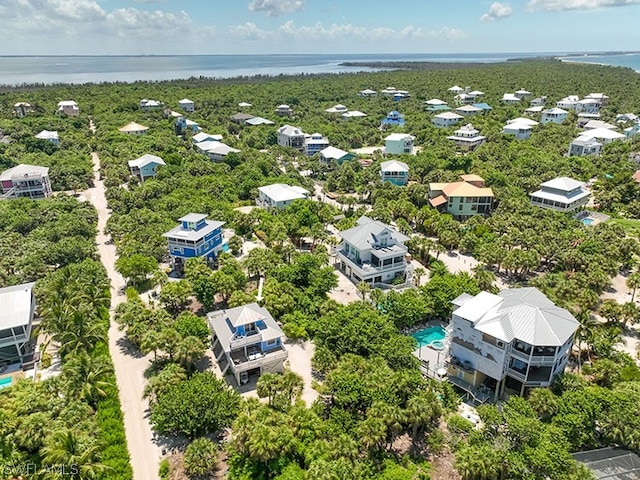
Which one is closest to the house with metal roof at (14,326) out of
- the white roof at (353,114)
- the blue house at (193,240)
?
the blue house at (193,240)

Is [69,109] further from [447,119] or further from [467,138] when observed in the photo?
[467,138]

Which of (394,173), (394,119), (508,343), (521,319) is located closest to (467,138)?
(394,119)

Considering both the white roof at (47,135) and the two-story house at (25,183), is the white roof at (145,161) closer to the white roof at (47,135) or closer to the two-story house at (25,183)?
the two-story house at (25,183)

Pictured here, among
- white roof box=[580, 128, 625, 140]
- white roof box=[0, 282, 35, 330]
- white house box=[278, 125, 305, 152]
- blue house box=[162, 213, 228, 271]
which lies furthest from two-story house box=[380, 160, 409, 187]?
white roof box=[0, 282, 35, 330]

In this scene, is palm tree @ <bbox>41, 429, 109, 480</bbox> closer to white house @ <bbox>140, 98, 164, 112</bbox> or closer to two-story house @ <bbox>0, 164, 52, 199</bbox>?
two-story house @ <bbox>0, 164, 52, 199</bbox>

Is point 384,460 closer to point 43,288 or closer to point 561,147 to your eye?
point 43,288

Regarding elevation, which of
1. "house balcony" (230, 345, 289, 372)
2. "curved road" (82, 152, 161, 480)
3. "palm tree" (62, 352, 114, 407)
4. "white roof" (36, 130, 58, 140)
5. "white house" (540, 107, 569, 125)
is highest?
"white house" (540, 107, 569, 125)

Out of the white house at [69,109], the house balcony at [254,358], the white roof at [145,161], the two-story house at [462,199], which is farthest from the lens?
the white house at [69,109]
